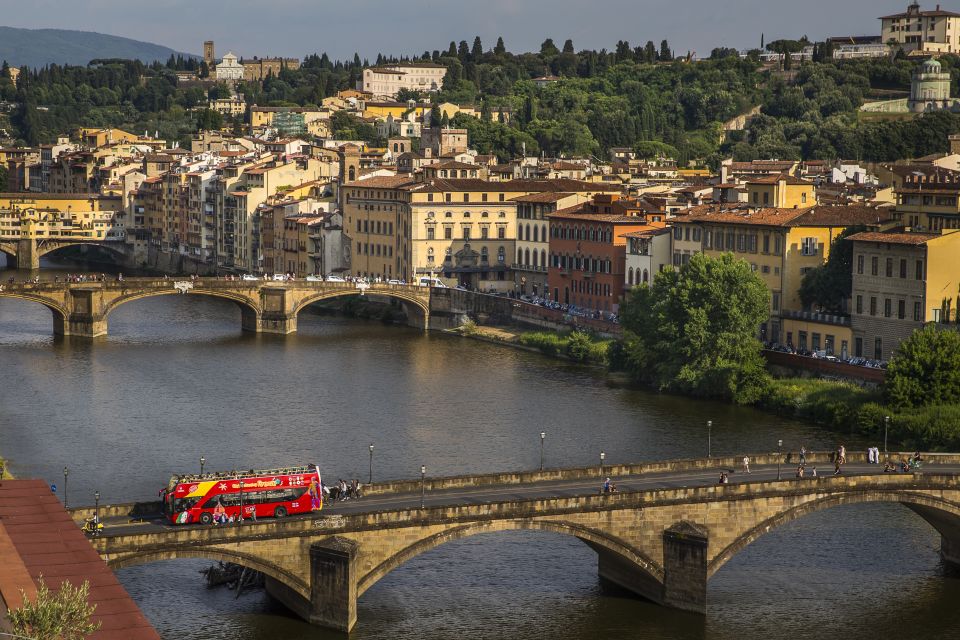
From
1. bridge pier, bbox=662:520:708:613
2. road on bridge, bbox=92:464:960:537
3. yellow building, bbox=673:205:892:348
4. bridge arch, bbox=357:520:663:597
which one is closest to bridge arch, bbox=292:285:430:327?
yellow building, bbox=673:205:892:348

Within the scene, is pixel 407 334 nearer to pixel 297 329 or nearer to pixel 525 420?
pixel 297 329

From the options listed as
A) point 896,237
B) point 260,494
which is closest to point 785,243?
point 896,237

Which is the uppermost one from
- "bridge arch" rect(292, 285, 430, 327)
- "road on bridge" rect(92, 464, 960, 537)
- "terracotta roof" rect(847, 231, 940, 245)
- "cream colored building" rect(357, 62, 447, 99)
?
"cream colored building" rect(357, 62, 447, 99)

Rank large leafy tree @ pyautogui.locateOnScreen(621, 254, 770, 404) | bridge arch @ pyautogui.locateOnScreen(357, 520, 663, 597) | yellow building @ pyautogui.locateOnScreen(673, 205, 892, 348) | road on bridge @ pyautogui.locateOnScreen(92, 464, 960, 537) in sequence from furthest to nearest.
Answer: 1. yellow building @ pyautogui.locateOnScreen(673, 205, 892, 348)
2. large leafy tree @ pyautogui.locateOnScreen(621, 254, 770, 404)
3. road on bridge @ pyautogui.locateOnScreen(92, 464, 960, 537)
4. bridge arch @ pyautogui.locateOnScreen(357, 520, 663, 597)

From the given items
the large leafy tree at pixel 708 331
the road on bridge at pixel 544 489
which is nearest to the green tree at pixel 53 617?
the road on bridge at pixel 544 489

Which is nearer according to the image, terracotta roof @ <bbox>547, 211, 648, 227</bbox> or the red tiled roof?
the red tiled roof

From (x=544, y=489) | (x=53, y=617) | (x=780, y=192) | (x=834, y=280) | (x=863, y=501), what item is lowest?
(x=863, y=501)

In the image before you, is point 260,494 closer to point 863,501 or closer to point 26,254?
point 863,501

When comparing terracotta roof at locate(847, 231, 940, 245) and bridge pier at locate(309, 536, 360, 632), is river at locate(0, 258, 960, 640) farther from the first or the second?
terracotta roof at locate(847, 231, 940, 245)
